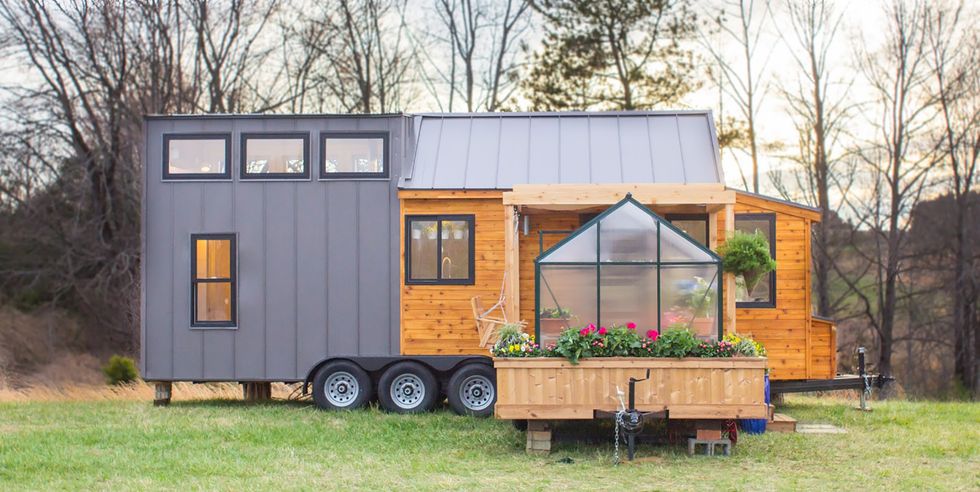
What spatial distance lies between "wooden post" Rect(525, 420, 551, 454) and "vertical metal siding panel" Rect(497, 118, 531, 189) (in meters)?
4.52

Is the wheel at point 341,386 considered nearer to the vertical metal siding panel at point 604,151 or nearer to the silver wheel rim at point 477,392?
the silver wheel rim at point 477,392

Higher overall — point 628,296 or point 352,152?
point 352,152

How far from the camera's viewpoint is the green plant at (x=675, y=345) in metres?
11.6

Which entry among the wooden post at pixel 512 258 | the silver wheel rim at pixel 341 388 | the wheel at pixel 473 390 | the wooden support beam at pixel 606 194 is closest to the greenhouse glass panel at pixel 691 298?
the wooden support beam at pixel 606 194

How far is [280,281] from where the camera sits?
52.0 feet

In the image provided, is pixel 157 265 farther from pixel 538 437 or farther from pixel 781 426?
pixel 781 426

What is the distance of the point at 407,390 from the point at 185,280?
3521 millimetres

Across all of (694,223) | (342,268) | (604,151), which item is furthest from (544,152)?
(342,268)

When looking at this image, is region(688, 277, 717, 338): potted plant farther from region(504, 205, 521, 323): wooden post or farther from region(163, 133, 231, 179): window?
region(163, 133, 231, 179): window

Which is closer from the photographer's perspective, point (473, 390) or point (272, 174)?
point (473, 390)

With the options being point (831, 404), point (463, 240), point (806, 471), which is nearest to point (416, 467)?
point (806, 471)

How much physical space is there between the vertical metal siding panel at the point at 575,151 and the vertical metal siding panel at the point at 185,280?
5191 mm

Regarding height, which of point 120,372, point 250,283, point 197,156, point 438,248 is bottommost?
point 120,372

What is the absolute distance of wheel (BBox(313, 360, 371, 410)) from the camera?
1562 centimetres
